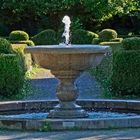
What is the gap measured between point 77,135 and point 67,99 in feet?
6.70

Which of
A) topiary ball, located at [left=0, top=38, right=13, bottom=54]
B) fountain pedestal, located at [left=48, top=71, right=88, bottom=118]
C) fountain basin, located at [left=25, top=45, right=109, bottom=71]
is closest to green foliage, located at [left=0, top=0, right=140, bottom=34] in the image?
topiary ball, located at [left=0, top=38, right=13, bottom=54]

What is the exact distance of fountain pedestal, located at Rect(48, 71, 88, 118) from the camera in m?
10.7

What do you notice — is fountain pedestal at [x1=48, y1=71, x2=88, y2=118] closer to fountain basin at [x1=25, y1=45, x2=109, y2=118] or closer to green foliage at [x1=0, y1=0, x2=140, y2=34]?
fountain basin at [x1=25, y1=45, x2=109, y2=118]

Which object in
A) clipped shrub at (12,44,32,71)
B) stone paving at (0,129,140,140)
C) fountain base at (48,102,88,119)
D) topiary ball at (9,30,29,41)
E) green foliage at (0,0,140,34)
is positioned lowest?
stone paving at (0,129,140,140)

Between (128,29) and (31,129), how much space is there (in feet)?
111

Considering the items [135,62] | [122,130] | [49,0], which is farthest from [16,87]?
[49,0]

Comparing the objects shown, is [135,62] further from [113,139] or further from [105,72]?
[113,139]

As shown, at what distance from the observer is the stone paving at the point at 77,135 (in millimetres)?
8625

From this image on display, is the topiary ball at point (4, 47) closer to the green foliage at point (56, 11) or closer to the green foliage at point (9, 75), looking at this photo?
the green foliage at point (9, 75)

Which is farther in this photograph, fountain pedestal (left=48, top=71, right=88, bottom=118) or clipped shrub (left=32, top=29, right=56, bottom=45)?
clipped shrub (left=32, top=29, right=56, bottom=45)

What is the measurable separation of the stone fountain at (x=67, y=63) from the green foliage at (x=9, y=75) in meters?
4.40

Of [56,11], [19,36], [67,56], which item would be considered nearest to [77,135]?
[67,56]

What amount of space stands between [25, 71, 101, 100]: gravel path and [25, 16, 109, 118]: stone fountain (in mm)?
4226

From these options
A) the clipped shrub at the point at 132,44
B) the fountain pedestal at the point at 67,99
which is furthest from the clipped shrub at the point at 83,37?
the fountain pedestal at the point at 67,99
